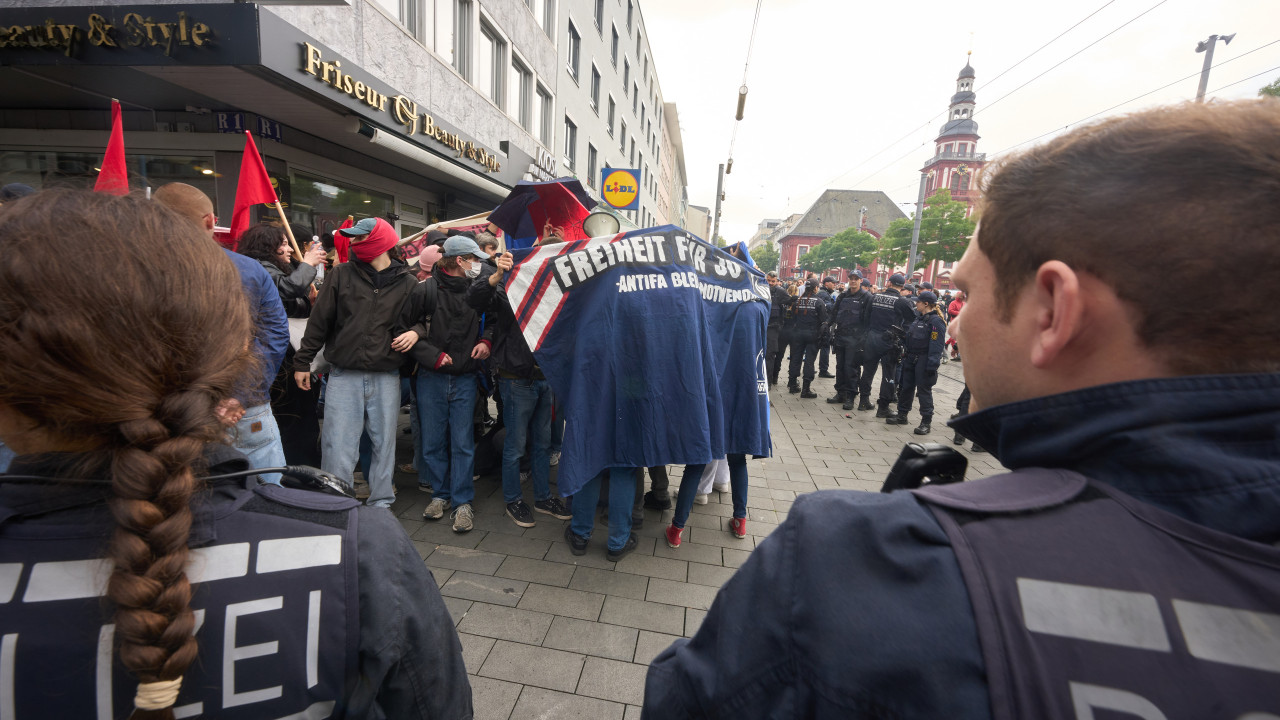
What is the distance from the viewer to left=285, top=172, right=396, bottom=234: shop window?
828cm

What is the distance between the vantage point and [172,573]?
746 mm

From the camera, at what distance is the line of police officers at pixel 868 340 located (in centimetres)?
740

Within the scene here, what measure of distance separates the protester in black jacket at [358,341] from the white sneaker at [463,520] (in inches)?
29.1

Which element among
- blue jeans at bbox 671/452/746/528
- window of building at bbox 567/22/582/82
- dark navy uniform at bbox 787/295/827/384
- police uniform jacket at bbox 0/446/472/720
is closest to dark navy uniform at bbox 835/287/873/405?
dark navy uniform at bbox 787/295/827/384

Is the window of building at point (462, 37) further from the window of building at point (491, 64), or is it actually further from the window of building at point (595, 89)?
the window of building at point (595, 89)

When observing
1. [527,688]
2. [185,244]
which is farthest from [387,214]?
[185,244]

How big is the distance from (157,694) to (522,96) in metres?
16.4

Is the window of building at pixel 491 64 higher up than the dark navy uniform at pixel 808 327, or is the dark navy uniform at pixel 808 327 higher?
the window of building at pixel 491 64

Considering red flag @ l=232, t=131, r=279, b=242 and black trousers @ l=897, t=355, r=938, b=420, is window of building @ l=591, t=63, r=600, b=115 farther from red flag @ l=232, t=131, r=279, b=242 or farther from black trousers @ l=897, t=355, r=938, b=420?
red flag @ l=232, t=131, r=279, b=242

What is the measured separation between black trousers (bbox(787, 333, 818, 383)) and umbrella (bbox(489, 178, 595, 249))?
5.75 metres

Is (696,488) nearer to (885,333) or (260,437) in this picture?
(260,437)

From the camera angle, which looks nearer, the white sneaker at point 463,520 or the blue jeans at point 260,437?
the blue jeans at point 260,437

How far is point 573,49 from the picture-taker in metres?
18.7

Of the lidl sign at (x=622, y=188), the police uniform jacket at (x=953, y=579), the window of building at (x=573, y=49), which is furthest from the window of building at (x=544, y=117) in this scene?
the police uniform jacket at (x=953, y=579)
